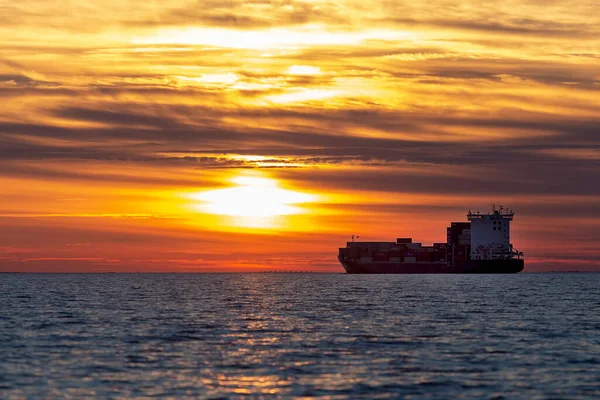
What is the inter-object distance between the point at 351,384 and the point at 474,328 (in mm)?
28981

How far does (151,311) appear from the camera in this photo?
287ft

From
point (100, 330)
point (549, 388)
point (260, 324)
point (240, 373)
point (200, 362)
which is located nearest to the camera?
point (549, 388)

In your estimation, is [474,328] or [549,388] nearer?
[549,388]

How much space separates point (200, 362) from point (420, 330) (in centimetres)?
2305

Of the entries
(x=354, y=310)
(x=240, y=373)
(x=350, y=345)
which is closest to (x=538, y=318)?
(x=354, y=310)

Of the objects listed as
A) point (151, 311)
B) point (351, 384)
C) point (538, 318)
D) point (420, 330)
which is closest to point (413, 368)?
point (351, 384)

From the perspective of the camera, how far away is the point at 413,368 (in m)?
43.3

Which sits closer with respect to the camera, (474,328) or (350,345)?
(350,345)

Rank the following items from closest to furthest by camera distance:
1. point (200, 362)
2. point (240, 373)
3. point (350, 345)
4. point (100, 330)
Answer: point (240, 373) → point (200, 362) → point (350, 345) → point (100, 330)

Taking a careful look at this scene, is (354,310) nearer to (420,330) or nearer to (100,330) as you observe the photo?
(420,330)

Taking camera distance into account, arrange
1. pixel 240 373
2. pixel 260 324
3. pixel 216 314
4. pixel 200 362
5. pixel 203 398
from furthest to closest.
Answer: pixel 216 314 → pixel 260 324 → pixel 200 362 → pixel 240 373 → pixel 203 398

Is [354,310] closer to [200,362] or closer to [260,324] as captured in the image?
[260,324]

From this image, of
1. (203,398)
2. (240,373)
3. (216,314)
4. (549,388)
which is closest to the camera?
(203,398)

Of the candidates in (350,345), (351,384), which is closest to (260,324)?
(350,345)
